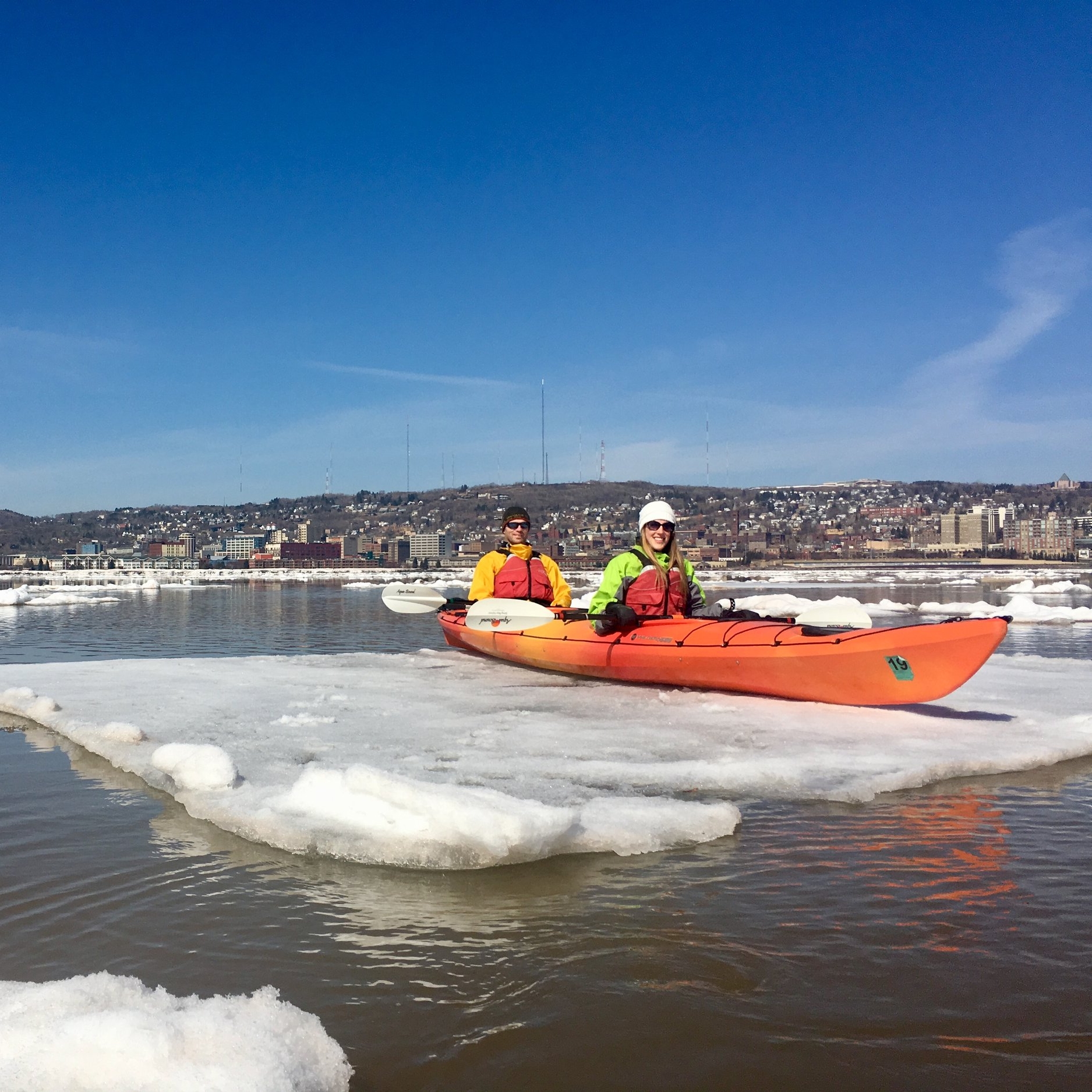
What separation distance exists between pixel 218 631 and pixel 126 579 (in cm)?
5552

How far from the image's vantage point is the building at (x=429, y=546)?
146625 millimetres

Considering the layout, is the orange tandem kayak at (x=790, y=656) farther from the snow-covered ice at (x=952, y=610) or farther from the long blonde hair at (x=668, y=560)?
the snow-covered ice at (x=952, y=610)

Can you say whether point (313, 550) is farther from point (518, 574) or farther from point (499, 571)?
point (518, 574)

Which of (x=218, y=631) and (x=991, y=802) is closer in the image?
(x=991, y=802)

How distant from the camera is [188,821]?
5.00m

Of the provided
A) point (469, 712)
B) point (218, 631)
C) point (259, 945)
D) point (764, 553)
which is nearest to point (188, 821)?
point (259, 945)

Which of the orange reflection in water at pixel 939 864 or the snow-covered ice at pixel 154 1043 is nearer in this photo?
the snow-covered ice at pixel 154 1043

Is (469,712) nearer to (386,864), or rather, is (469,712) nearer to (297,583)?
(386,864)

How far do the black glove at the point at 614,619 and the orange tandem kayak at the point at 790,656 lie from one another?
0.13 meters

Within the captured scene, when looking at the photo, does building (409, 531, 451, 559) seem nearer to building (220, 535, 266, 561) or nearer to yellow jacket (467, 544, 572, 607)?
building (220, 535, 266, 561)

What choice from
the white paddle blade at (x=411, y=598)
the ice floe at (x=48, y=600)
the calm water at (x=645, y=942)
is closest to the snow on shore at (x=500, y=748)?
the calm water at (x=645, y=942)

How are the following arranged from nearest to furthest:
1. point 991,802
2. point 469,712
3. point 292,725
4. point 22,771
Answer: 1. point 991,802
2. point 22,771
3. point 292,725
4. point 469,712

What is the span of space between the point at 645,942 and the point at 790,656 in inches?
188

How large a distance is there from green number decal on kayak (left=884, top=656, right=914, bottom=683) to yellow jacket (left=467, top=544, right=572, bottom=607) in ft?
15.4
